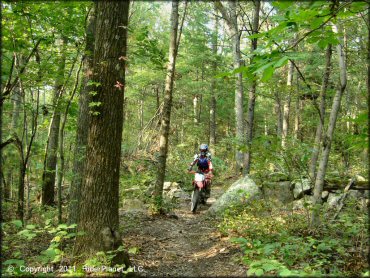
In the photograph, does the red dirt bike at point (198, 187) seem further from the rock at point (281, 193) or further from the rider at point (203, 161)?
the rock at point (281, 193)

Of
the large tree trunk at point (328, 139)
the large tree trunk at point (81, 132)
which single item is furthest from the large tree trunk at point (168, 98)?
the large tree trunk at point (328, 139)

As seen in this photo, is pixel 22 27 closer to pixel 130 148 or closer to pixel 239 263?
pixel 239 263

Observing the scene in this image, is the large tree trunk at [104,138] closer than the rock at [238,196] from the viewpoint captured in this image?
Yes

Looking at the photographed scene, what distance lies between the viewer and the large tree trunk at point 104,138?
13.6 ft

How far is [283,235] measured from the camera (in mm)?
4750

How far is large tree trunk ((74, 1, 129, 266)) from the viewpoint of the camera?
4.15 metres

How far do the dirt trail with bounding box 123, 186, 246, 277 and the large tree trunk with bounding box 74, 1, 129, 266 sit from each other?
0.85 meters

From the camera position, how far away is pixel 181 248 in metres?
5.53

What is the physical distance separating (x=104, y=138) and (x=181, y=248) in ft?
8.95

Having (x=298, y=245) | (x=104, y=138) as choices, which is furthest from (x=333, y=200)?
(x=104, y=138)

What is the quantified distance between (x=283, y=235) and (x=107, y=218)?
2838mm

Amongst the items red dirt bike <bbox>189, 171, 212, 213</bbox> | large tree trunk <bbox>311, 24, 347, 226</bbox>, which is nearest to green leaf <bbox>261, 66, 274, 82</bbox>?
large tree trunk <bbox>311, 24, 347, 226</bbox>

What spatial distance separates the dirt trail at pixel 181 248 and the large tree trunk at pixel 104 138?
85 cm

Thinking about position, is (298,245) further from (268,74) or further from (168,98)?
(168,98)
